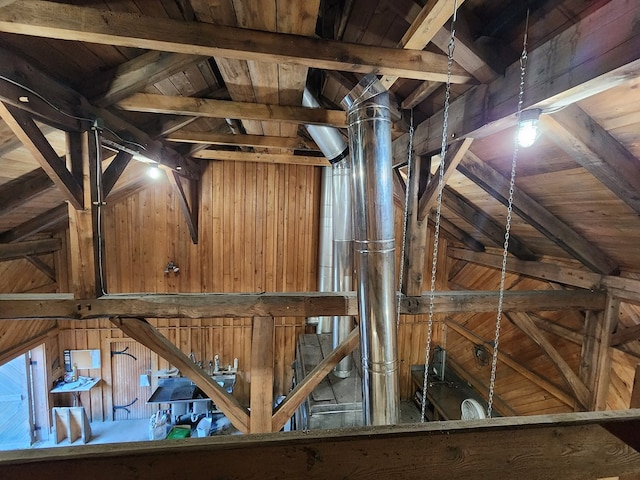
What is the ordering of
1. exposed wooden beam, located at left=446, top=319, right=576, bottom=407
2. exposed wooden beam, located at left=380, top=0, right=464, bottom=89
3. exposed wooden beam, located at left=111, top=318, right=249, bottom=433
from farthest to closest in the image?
exposed wooden beam, located at left=446, top=319, right=576, bottom=407
exposed wooden beam, located at left=111, top=318, right=249, bottom=433
exposed wooden beam, located at left=380, top=0, right=464, bottom=89

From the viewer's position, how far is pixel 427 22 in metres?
1.15

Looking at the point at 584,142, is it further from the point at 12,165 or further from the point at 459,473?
the point at 12,165

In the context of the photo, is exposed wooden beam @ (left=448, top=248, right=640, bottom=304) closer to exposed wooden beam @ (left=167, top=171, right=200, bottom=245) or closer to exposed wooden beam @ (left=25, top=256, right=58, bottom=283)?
exposed wooden beam @ (left=167, top=171, right=200, bottom=245)

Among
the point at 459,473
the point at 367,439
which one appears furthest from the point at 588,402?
the point at 367,439

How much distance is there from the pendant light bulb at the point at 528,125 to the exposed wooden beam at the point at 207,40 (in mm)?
407

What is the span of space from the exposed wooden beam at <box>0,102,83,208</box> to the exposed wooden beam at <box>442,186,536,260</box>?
3188 millimetres

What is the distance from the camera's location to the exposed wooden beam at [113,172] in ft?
6.59

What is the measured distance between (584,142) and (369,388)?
5.84ft

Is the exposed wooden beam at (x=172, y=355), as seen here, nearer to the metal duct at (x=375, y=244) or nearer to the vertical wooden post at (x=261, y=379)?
the vertical wooden post at (x=261, y=379)

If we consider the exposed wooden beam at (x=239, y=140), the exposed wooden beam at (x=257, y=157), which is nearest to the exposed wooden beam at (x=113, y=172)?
the exposed wooden beam at (x=239, y=140)

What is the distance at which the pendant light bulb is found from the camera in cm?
130

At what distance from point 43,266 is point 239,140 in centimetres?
383

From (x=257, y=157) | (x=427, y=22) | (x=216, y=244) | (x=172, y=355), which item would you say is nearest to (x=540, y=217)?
(x=427, y=22)

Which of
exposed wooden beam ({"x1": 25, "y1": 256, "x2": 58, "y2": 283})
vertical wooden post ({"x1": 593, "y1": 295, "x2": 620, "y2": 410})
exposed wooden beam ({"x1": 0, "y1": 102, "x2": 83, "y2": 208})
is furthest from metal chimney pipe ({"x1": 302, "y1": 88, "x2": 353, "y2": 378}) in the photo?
exposed wooden beam ({"x1": 25, "y1": 256, "x2": 58, "y2": 283})
